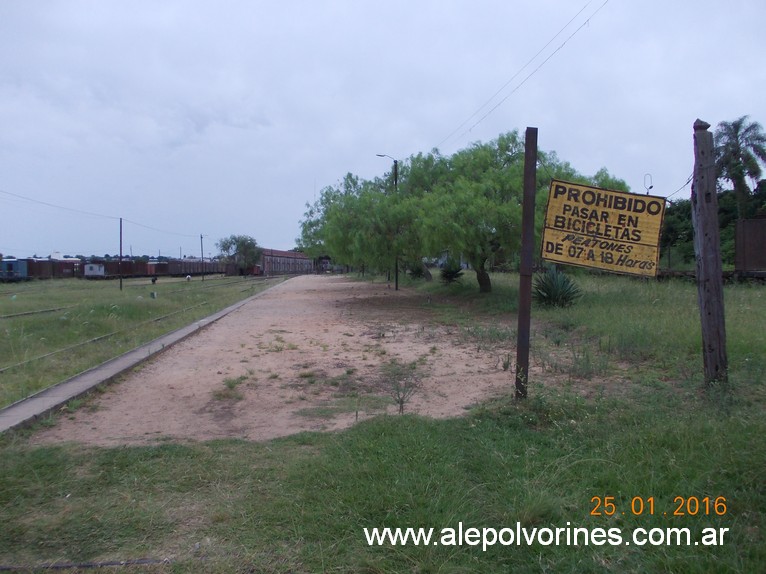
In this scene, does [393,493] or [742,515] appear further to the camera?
[393,493]

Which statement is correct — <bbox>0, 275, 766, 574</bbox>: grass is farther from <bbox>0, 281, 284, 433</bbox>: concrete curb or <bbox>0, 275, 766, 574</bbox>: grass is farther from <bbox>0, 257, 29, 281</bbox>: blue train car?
<bbox>0, 257, 29, 281</bbox>: blue train car

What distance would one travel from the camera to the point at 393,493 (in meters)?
4.22

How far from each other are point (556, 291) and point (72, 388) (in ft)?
42.3

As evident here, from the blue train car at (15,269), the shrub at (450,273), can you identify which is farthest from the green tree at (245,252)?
the shrub at (450,273)

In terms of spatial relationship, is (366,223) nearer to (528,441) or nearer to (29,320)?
(29,320)

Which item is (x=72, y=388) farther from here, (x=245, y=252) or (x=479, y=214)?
(x=245, y=252)

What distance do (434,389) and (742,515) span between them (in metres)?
4.72

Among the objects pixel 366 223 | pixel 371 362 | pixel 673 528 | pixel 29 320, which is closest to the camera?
pixel 673 528

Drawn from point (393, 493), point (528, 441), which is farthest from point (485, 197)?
point (393, 493)

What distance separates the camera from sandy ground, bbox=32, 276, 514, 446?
6488 mm

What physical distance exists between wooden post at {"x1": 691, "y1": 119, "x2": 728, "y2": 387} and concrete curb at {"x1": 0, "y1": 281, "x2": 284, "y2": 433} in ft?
24.2

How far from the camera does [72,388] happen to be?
26.7 feet

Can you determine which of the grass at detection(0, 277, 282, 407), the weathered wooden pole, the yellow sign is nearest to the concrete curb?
the grass at detection(0, 277, 282, 407)

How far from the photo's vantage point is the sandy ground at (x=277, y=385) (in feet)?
21.3
